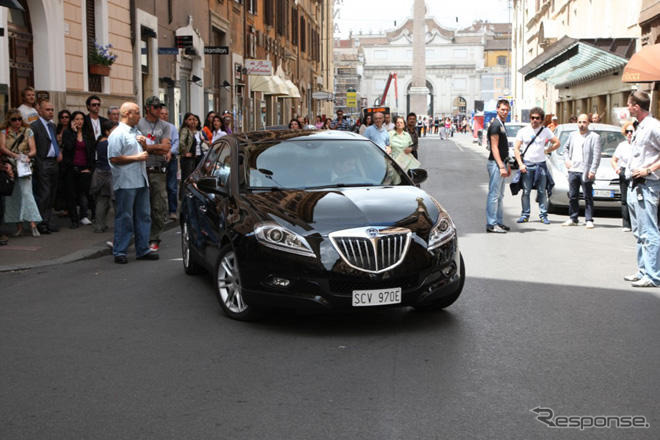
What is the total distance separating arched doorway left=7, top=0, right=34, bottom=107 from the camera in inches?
549

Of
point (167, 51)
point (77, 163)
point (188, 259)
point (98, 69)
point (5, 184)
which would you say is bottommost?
point (188, 259)

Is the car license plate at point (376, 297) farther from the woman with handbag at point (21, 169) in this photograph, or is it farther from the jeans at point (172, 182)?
the jeans at point (172, 182)

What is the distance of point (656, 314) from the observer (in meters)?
6.88

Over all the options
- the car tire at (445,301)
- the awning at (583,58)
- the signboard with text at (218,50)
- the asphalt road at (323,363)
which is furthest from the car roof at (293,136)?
the awning at (583,58)

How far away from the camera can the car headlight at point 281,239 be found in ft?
20.0

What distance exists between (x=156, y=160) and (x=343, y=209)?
4.66 m

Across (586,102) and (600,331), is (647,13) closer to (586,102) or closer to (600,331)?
(586,102)

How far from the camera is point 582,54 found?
28.7m

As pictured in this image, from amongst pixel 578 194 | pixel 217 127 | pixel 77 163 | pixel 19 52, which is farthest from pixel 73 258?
pixel 578 194

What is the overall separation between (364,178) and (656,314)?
261 centimetres

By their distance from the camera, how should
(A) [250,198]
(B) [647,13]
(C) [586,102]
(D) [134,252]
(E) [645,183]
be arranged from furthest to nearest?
(C) [586,102]
(B) [647,13]
(D) [134,252]
(E) [645,183]
(A) [250,198]

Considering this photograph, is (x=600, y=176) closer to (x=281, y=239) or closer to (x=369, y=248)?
(x=369, y=248)

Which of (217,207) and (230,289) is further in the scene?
(217,207)

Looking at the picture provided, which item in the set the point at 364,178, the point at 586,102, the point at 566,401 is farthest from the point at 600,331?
the point at 586,102
